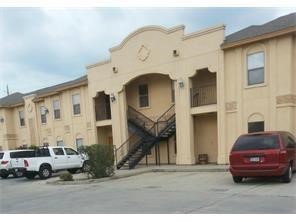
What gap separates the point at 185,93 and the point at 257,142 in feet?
26.3

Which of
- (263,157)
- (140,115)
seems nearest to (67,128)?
(140,115)

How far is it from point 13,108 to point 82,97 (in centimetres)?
1257

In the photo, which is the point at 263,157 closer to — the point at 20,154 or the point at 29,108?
the point at 20,154

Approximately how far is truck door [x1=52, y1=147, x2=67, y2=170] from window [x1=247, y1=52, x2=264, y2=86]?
1095 centimetres

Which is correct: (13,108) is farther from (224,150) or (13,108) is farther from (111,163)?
(224,150)

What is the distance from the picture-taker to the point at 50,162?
18578 millimetres

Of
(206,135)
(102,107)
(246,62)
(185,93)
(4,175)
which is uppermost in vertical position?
(246,62)

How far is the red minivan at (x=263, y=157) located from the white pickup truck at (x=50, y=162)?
9.76 metres

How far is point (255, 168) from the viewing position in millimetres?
10789

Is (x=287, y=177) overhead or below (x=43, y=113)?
below

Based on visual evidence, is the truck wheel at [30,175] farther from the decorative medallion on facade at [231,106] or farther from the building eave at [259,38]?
the building eave at [259,38]

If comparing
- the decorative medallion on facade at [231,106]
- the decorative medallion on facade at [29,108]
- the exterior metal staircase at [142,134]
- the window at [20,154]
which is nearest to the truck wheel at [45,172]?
the window at [20,154]

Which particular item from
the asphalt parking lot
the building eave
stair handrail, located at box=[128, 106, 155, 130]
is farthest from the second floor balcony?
the asphalt parking lot

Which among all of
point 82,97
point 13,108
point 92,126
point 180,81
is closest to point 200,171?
point 180,81
